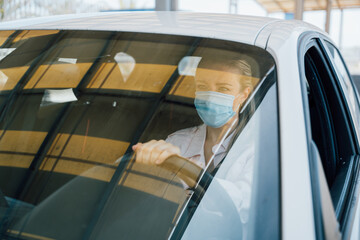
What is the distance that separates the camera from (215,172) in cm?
123

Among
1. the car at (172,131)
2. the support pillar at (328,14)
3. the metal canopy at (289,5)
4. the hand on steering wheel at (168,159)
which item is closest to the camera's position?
the car at (172,131)

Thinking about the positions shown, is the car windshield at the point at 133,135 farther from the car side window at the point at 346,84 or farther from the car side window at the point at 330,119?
the car side window at the point at 346,84

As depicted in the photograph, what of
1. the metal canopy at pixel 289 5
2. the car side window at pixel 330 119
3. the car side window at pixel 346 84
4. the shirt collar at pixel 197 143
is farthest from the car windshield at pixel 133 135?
the metal canopy at pixel 289 5

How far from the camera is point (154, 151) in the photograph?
4.55 feet

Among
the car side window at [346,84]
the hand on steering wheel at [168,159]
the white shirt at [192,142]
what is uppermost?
the car side window at [346,84]

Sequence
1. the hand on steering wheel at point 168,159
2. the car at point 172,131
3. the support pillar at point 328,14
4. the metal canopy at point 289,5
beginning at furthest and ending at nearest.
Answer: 1. the support pillar at point 328,14
2. the metal canopy at point 289,5
3. the hand on steering wheel at point 168,159
4. the car at point 172,131

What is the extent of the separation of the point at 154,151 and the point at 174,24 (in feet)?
1.57

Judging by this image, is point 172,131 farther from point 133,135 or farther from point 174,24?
point 174,24

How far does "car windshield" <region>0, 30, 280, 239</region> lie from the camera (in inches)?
44.9

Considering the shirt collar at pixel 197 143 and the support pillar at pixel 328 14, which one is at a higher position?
the support pillar at pixel 328 14

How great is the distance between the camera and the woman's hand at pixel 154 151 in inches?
53.3

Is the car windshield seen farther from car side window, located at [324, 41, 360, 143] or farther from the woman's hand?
car side window, located at [324, 41, 360, 143]

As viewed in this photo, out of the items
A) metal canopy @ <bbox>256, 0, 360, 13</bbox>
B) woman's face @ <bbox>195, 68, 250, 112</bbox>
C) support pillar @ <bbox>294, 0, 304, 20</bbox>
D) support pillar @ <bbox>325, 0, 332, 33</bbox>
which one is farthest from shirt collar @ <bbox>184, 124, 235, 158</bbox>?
support pillar @ <bbox>325, 0, 332, 33</bbox>

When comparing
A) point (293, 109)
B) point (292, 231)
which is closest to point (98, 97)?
point (293, 109)
